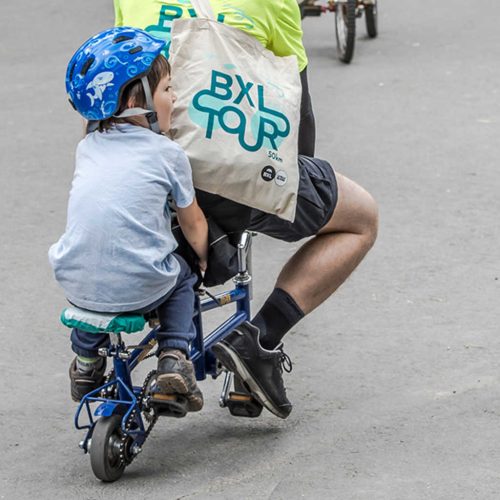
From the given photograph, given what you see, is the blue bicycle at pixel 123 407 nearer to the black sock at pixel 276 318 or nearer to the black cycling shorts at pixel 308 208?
the black cycling shorts at pixel 308 208

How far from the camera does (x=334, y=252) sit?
4.54 m

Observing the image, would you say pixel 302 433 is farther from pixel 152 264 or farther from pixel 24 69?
pixel 24 69

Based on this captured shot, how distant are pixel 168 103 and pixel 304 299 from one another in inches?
38.6

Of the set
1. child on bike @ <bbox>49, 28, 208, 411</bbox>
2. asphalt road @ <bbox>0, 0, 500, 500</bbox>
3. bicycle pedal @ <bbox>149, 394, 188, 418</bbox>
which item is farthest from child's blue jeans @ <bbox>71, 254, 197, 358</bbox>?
asphalt road @ <bbox>0, 0, 500, 500</bbox>

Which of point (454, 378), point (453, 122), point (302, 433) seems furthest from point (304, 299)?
point (453, 122)

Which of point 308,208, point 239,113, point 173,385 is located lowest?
point 173,385

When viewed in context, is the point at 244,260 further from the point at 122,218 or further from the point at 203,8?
the point at 203,8

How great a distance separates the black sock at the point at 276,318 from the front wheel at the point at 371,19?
23.4ft

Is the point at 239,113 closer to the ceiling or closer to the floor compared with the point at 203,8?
closer to the floor

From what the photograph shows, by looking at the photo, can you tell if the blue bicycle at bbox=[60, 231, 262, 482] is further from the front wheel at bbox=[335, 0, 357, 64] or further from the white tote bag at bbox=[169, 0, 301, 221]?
the front wheel at bbox=[335, 0, 357, 64]

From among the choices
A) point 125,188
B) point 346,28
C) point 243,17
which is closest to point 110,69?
point 125,188

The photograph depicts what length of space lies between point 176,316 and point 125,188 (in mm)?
445

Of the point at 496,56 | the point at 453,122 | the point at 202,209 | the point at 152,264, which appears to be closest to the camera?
the point at 152,264

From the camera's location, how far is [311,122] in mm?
4531
